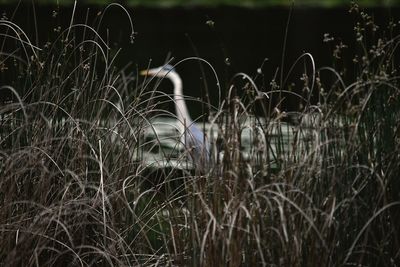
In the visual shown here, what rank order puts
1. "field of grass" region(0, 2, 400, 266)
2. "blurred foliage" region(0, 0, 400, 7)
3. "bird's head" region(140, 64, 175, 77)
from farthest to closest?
"blurred foliage" region(0, 0, 400, 7) → "bird's head" region(140, 64, 175, 77) → "field of grass" region(0, 2, 400, 266)

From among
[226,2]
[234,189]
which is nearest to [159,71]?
[234,189]

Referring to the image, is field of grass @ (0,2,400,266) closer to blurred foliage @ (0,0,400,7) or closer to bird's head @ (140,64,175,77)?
bird's head @ (140,64,175,77)

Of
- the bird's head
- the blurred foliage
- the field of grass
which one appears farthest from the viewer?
the blurred foliage

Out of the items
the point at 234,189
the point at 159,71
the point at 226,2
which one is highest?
the point at 159,71

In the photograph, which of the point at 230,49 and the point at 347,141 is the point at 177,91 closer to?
the point at 347,141

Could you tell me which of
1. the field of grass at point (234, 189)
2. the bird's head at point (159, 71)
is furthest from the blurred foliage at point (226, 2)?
the field of grass at point (234, 189)

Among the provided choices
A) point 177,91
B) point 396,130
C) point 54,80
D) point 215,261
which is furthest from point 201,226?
point 177,91

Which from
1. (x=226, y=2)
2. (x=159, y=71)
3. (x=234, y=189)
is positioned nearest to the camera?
(x=234, y=189)

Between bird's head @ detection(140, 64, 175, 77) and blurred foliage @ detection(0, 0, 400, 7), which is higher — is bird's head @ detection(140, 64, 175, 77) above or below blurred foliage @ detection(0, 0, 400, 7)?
above

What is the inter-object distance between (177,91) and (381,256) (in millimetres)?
3151

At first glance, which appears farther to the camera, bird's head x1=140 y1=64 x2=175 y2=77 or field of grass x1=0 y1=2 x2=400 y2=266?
bird's head x1=140 y1=64 x2=175 y2=77

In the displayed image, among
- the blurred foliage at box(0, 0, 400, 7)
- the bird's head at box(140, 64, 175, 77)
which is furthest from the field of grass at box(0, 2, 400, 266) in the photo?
the blurred foliage at box(0, 0, 400, 7)

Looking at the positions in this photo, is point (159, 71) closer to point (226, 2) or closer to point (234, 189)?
point (234, 189)

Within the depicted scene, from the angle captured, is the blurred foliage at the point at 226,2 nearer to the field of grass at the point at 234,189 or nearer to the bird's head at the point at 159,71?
the bird's head at the point at 159,71
